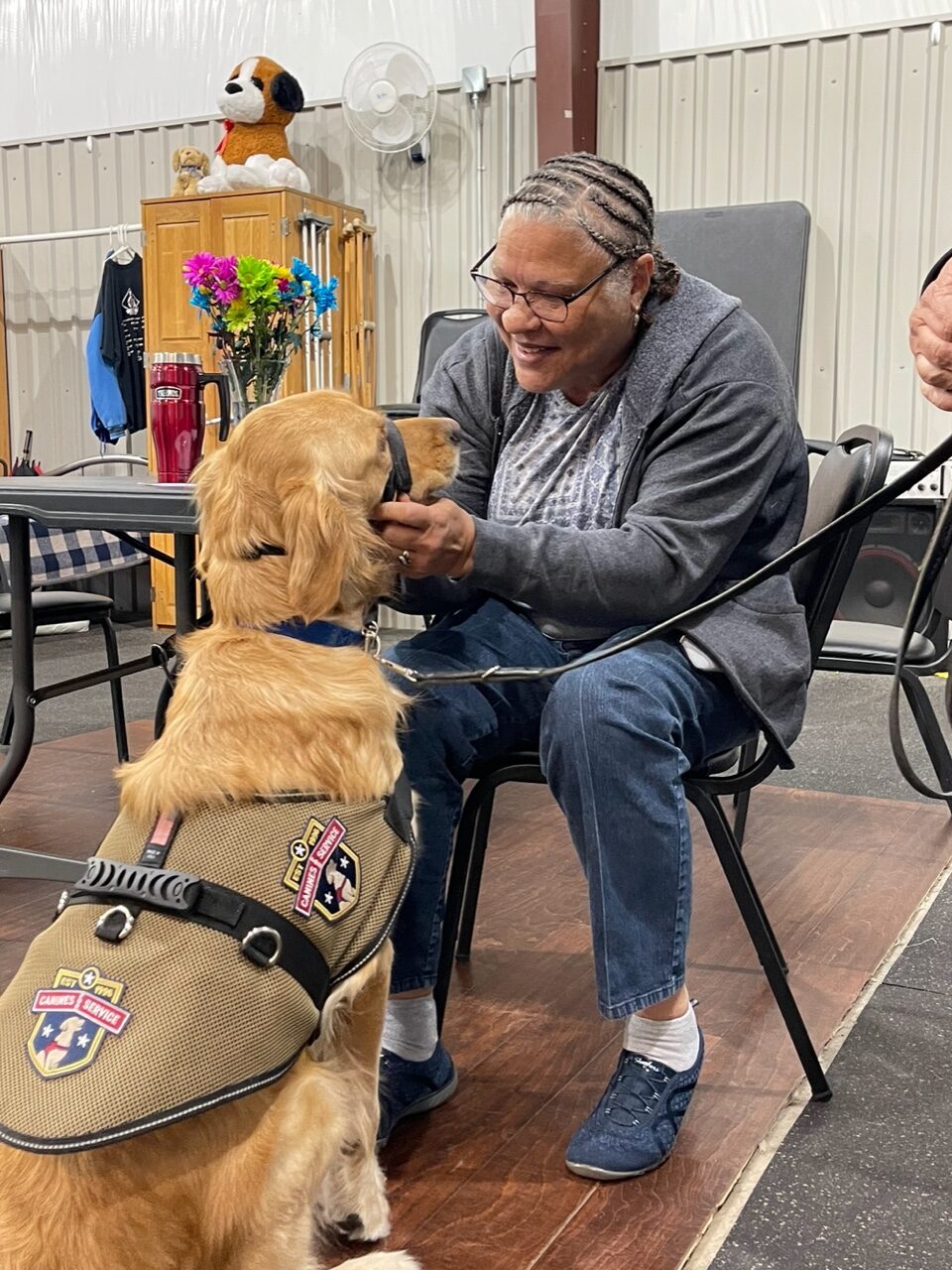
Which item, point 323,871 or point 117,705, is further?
point 117,705

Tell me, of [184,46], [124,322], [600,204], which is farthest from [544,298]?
[184,46]

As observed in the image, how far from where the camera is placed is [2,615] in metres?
3.00

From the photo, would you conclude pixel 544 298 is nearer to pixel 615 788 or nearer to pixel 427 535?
pixel 427 535

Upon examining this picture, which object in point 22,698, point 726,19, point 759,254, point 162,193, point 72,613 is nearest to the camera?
point 22,698

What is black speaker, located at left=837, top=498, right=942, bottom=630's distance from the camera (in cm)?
460

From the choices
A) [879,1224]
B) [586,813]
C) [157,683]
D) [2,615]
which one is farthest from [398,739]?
[157,683]

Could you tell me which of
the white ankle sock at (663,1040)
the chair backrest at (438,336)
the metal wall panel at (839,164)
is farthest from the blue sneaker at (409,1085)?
the metal wall panel at (839,164)

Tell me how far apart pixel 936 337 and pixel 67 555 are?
2680 millimetres

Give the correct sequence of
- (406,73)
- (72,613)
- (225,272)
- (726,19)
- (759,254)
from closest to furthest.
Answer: (225,272)
(72,613)
(759,254)
(726,19)
(406,73)

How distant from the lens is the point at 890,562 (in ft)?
15.2

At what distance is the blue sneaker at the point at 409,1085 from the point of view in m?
1.50

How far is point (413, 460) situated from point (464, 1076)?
884 mm

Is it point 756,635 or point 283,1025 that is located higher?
point 756,635

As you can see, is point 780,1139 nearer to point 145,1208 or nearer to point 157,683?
point 145,1208
